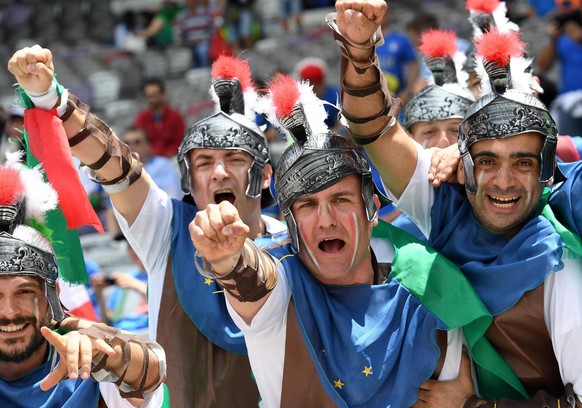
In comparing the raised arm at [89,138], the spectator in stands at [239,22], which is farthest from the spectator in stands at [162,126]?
the raised arm at [89,138]

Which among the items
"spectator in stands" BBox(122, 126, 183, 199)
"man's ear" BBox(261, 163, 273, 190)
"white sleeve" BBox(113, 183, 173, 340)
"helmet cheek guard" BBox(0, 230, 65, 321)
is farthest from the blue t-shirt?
"helmet cheek guard" BBox(0, 230, 65, 321)

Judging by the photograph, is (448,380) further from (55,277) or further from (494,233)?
(55,277)

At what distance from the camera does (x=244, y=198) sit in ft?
15.6

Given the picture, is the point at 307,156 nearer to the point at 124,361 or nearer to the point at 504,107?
the point at 504,107

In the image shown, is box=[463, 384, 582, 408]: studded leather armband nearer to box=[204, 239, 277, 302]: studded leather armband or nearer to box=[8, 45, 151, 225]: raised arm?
box=[204, 239, 277, 302]: studded leather armband

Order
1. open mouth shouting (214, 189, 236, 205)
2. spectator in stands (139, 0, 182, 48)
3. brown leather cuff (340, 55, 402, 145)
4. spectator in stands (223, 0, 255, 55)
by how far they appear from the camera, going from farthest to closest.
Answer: spectator in stands (139, 0, 182, 48), spectator in stands (223, 0, 255, 55), open mouth shouting (214, 189, 236, 205), brown leather cuff (340, 55, 402, 145)

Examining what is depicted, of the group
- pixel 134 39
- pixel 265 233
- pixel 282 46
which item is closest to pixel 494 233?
pixel 265 233

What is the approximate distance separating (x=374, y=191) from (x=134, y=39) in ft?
40.8

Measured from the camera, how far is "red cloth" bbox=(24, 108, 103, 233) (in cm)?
419

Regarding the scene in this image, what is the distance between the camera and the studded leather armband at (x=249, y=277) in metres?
3.48

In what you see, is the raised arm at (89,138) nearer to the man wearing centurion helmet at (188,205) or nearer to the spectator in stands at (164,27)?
the man wearing centurion helmet at (188,205)

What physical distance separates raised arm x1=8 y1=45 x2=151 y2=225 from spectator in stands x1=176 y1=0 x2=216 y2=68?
10.4m

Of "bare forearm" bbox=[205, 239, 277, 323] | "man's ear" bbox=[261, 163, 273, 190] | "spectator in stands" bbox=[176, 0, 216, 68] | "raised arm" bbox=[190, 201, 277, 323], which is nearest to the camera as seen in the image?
"raised arm" bbox=[190, 201, 277, 323]

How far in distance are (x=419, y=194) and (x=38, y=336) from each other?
1.59 meters
